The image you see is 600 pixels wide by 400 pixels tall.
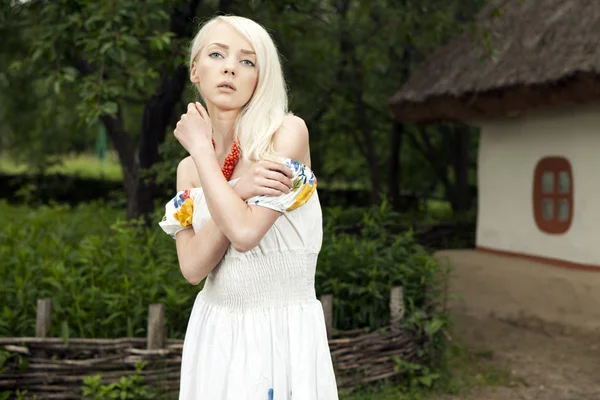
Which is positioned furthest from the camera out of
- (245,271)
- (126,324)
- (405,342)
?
(405,342)

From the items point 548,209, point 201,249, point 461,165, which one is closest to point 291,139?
point 201,249

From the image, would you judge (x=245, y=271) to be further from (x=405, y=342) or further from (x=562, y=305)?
(x=562, y=305)

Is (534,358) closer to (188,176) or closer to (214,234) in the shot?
(188,176)

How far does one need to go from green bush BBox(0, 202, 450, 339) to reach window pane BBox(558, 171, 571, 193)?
10.0 ft

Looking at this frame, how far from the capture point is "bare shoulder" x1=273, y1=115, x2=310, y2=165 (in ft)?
6.16

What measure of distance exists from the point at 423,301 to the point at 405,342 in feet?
1.09

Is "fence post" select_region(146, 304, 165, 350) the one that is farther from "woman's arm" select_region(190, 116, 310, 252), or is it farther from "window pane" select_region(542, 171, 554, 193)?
"window pane" select_region(542, 171, 554, 193)

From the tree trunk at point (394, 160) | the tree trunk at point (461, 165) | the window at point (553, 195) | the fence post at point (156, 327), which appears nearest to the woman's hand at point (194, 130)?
the fence post at point (156, 327)

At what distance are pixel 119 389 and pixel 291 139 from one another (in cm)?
288

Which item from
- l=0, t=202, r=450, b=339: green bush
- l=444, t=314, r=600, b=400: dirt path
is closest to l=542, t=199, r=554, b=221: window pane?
l=444, t=314, r=600, b=400: dirt path

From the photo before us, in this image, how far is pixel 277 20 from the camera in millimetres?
8781

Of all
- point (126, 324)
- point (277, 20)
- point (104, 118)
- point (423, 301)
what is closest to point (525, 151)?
point (277, 20)

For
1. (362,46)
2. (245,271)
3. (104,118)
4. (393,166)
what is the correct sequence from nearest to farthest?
(245,271), (104,118), (362,46), (393,166)

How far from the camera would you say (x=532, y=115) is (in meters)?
8.22
